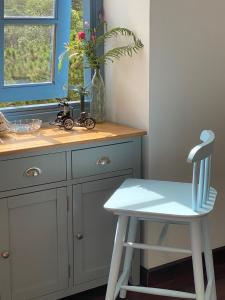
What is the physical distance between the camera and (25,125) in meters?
2.73

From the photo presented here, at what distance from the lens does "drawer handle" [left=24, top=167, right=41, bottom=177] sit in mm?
2400

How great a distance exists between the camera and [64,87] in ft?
9.73

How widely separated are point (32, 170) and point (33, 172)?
0.01 meters

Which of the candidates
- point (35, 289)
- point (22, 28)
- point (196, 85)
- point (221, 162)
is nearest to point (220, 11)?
point (196, 85)

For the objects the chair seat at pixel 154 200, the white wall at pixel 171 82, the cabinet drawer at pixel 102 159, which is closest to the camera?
the chair seat at pixel 154 200

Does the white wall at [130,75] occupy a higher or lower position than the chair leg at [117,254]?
higher

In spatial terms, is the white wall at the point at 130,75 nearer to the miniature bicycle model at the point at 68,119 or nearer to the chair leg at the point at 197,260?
the miniature bicycle model at the point at 68,119

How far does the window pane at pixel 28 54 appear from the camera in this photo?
2766 mm

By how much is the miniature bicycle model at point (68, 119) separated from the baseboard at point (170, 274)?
2.76ft

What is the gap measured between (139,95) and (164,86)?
136 mm

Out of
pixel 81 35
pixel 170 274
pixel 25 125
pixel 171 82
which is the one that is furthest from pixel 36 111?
pixel 170 274

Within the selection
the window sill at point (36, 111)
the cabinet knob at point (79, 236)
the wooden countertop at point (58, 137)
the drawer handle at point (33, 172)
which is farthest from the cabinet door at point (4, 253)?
the window sill at point (36, 111)

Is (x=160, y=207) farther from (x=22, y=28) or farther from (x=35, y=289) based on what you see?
(x=22, y=28)

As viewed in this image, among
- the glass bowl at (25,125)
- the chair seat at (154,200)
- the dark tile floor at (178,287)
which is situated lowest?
the dark tile floor at (178,287)
